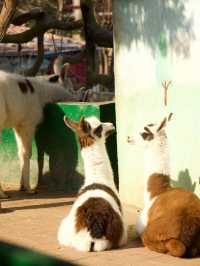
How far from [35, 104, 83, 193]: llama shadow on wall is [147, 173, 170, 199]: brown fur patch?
2813mm

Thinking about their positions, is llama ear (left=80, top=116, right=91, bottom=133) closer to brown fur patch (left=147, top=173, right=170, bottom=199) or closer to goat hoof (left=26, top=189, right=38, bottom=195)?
brown fur patch (left=147, top=173, right=170, bottom=199)

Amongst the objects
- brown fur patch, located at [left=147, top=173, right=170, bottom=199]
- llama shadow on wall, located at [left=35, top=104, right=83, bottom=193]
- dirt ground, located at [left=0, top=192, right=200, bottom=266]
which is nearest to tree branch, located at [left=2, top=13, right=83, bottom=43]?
llama shadow on wall, located at [left=35, top=104, right=83, bottom=193]

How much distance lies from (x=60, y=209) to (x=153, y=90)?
2.02 metres

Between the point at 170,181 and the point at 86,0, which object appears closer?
the point at 170,181

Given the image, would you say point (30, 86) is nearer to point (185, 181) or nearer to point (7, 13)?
point (7, 13)

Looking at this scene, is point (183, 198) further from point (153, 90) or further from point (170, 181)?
point (153, 90)

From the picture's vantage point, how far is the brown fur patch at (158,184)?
7.45 metres

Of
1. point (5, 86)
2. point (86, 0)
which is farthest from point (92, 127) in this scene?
point (86, 0)

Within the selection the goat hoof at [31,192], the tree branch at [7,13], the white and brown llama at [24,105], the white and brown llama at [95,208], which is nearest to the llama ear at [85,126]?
the white and brown llama at [95,208]

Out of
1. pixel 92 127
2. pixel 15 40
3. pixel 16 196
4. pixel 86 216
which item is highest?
pixel 15 40

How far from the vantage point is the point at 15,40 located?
11477mm

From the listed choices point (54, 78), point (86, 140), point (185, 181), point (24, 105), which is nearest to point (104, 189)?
point (86, 140)

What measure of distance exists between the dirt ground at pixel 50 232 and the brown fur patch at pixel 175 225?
106 millimetres

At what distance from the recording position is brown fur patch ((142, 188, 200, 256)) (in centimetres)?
636
